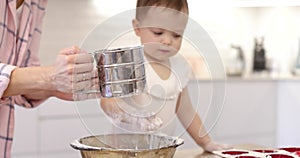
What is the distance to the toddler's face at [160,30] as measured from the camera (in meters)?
0.81

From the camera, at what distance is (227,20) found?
302cm

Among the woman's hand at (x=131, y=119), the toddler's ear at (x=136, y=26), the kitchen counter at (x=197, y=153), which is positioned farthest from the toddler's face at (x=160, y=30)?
the kitchen counter at (x=197, y=153)

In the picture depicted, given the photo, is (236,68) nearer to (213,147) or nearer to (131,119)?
(213,147)

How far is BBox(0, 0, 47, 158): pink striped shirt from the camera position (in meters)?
0.97

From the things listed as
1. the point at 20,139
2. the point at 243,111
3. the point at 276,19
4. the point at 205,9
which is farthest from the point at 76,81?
the point at 276,19

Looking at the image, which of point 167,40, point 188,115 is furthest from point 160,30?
point 188,115

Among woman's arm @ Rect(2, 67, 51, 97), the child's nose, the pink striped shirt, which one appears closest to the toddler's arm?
the child's nose

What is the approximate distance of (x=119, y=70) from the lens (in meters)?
0.69

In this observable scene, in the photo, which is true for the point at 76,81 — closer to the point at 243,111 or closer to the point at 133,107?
the point at 133,107

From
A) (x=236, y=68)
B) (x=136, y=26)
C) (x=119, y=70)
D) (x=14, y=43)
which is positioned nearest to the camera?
(x=119, y=70)

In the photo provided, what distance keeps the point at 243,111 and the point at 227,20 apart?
0.63 metres

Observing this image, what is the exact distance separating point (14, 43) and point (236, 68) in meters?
2.10

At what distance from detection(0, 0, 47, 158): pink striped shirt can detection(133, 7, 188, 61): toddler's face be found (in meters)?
0.29

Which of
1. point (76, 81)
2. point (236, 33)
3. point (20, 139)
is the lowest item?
point (20, 139)
